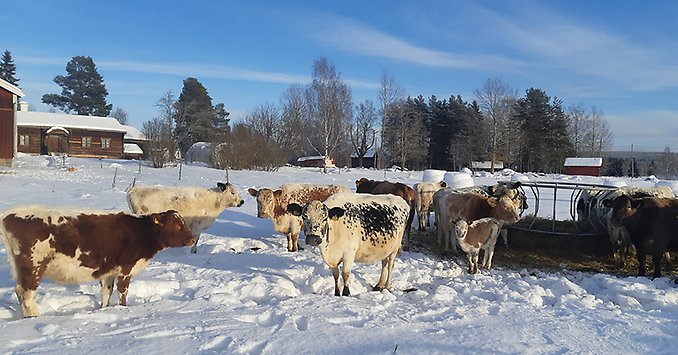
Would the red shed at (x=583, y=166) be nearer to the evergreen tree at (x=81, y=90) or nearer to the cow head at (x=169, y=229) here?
the cow head at (x=169, y=229)

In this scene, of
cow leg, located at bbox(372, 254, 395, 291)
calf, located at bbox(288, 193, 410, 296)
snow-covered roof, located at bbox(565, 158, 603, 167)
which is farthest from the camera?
snow-covered roof, located at bbox(565, 158, 603, 167)

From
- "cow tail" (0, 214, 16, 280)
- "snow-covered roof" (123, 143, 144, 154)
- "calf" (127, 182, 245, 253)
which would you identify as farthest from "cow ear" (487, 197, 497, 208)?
"snow-covered roof" (123, 143, 144, 154)

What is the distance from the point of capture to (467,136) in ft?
203

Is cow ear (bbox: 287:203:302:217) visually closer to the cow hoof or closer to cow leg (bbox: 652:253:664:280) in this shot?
the cow hoof

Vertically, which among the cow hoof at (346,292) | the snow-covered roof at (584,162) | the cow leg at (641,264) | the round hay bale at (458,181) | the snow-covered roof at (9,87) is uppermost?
the snow-covered roof at (9,87)

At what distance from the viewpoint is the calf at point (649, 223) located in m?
8.91

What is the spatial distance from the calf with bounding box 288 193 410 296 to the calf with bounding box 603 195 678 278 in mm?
4576

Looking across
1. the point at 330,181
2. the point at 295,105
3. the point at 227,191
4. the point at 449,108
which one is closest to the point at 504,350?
the point at 227,191

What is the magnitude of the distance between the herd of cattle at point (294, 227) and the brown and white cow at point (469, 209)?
0.02 m

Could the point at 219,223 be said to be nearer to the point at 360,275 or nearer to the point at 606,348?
the point at 360,275

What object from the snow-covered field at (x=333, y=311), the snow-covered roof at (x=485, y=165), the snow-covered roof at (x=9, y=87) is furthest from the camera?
the snow-covered roof at (x=485, y=165)

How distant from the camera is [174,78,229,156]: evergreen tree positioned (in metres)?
62.9

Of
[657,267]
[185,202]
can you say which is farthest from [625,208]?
[185,202]

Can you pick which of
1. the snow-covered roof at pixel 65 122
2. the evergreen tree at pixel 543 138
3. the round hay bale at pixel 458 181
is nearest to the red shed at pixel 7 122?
the snow-covered roof at pixel 65 122
